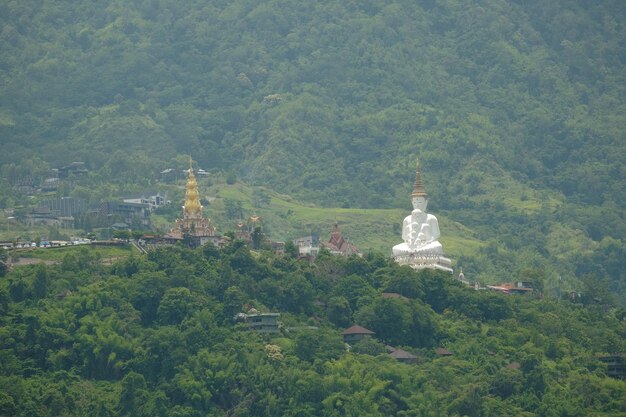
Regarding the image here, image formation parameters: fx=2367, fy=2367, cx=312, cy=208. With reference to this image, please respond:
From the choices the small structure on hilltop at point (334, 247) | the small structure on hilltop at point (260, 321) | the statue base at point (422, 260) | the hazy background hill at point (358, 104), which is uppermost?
the hazy background hill at point (358, 104)

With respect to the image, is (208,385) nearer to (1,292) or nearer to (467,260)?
(1,292)

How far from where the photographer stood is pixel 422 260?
382 ft

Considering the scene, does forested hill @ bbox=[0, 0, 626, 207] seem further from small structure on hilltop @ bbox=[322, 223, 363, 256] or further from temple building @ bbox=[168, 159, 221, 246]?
temple building @ bbox=[168, 159, 221, 246]

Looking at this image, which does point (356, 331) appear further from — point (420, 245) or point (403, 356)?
point (420, 245)

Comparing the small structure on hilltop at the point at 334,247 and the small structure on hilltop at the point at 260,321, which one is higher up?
the small structure on hilltop at the point at 334,247

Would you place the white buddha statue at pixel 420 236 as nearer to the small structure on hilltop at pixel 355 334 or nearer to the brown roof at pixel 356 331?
the brown roof at pixel 356 331

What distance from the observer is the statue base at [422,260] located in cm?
11636

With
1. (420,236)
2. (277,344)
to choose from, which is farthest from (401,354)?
(420,236)

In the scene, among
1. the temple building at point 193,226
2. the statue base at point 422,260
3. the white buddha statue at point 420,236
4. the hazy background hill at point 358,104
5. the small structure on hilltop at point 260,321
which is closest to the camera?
the small structure on hilltop at point 260,321

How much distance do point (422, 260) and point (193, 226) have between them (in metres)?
11.6

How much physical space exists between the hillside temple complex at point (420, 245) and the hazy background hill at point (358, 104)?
68.7ft

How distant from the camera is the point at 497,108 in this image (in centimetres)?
16625

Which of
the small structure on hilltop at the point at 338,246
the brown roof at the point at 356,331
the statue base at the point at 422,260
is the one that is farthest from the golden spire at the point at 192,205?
Result: the brown roof at the point at 356,331

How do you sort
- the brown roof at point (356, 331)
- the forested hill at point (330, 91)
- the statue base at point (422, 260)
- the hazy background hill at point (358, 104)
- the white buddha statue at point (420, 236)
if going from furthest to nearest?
the forested hill at point (330, 91) < the hazy background hill at point (358, 104) < the white buddha statue at point (420, 236) < the statue base at point (422, 260) < the brown roof at point (356, 331)
